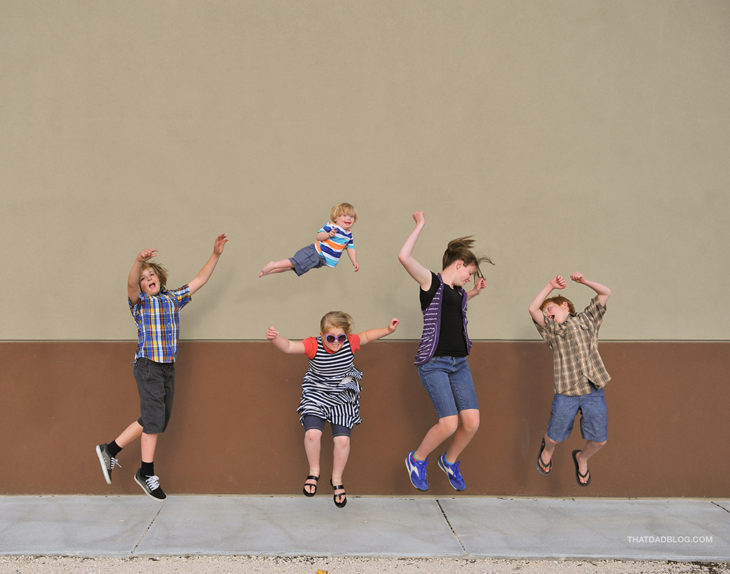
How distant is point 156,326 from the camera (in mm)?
4605

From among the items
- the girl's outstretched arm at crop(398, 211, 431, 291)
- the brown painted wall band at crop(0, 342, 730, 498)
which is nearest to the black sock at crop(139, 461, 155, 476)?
the brown painted wall band at crop(0, 342, 730, 498)

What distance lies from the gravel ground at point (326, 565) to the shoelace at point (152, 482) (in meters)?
0.69

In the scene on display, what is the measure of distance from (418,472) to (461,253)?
5.35ft

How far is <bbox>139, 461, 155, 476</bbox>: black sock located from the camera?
459 cm

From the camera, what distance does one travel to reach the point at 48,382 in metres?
4.96

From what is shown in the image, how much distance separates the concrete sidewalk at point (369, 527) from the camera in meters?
4.05

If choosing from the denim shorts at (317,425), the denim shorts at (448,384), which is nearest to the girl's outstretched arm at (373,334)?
the denim shorts at (448,384)

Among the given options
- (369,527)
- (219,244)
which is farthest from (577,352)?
(219,244)

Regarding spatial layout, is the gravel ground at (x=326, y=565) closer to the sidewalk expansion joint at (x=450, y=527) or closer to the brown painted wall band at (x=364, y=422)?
the sidewalk expansion joint at (x=450, y=527)

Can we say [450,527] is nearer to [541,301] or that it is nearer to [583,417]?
[583,417]

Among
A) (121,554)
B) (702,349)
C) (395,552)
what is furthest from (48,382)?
(702,349)

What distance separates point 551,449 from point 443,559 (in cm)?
130

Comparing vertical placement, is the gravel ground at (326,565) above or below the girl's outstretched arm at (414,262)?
below

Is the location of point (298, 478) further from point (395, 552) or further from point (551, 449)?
point (551, 449)
